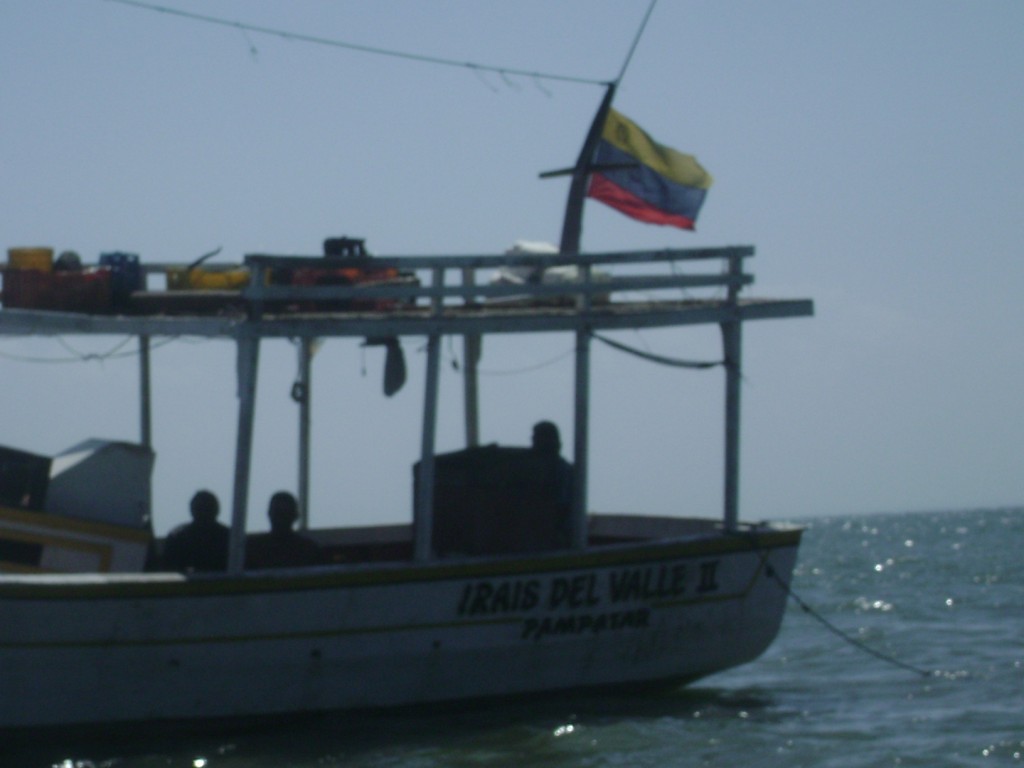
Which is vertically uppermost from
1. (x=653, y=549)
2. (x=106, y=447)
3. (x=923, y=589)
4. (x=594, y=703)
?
(x=106, y=447)

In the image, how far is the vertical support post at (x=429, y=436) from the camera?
34.5 ft

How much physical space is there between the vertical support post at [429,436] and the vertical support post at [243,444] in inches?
40.8

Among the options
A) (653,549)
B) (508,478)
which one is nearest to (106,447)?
(508,478)

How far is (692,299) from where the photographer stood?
11789mm

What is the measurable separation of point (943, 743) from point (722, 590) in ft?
5.44

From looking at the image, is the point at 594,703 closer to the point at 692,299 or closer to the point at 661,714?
the point at 661,714

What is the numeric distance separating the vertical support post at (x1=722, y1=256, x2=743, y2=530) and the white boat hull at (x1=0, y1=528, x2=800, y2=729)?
0.22 meters

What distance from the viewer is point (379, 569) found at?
403 inches

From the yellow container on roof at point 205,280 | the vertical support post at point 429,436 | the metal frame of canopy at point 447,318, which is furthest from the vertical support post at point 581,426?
the yellow container on roof at point 205,280

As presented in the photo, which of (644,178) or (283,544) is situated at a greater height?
(644,178)

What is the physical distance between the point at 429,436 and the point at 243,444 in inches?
44.9

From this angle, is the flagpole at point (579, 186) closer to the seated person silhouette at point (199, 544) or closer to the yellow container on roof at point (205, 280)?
the yellow container on roof at point (205, 280)

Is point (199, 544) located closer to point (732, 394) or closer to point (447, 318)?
point (447, 318)

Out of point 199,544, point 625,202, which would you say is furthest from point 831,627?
point 199,544
